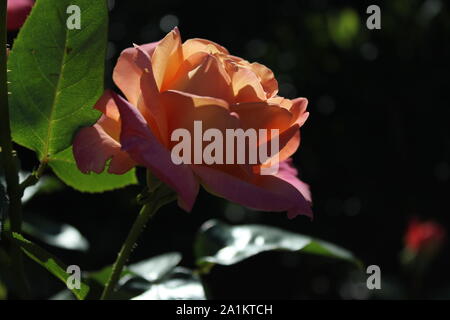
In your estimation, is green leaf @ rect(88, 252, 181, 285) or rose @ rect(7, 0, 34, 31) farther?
green leaf @ rect(88, 252, 181, 285)

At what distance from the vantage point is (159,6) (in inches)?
80.4

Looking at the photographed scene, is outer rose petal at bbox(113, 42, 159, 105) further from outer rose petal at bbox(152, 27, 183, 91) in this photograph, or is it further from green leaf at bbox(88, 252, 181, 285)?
green leaf at bbox(88, 252, 181, 285)

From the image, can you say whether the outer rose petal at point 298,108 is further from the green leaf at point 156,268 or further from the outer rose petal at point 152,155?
the green leaf at point 156,268

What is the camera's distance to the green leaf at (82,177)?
587 mm

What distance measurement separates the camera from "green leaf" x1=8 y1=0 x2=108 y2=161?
→ 51 centimetres

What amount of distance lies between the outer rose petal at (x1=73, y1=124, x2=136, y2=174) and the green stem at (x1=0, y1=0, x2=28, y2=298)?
0.05 m

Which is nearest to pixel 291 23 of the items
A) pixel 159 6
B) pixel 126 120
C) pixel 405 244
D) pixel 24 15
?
pixel 159 6

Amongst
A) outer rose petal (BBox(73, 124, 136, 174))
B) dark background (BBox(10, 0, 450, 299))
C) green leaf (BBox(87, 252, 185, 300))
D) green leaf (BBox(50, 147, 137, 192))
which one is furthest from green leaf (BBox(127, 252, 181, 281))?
dark background (BBox(10, 0, 450, 299))

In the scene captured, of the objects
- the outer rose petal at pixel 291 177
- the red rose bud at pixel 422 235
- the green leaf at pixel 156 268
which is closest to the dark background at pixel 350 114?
the red rose bud at pixel 422 235

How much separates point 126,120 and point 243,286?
1.33 m

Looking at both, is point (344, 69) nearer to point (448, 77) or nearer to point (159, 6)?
point (448, 77)

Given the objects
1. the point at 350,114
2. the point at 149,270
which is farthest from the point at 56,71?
the point at 350,114

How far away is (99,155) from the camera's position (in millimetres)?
469

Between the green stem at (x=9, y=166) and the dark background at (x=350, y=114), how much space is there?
4.07 feet
